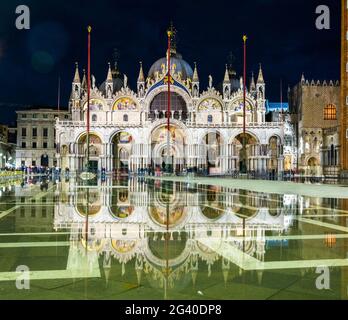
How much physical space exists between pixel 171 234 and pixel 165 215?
3256mm

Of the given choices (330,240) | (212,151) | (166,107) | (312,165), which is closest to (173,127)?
(166,107)

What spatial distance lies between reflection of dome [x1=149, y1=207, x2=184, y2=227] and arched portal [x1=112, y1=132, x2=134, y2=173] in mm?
58924

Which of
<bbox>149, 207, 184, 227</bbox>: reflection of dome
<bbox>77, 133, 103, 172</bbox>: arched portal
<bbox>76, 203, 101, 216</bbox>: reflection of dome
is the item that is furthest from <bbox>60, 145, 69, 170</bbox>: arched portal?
<bbox>149, 207, 184, 227</bbox>: reflection of dome

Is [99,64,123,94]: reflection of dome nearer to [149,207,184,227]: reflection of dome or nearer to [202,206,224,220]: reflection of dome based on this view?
[149,207,184,227]: reflection of dome

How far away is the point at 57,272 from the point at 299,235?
509 centimetres

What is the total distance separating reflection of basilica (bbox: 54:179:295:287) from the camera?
18.9ft

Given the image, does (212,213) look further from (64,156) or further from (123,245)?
(64,156)

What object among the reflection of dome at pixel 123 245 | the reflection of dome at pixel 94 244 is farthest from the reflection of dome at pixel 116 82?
the reflection of dome at pixel 123 245

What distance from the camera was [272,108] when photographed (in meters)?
91.4

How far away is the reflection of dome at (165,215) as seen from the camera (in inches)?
400

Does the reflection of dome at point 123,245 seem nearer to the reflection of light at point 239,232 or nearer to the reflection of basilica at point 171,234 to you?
the reflection of basilica at point 171,234

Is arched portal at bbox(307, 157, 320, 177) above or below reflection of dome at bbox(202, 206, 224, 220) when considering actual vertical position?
above
